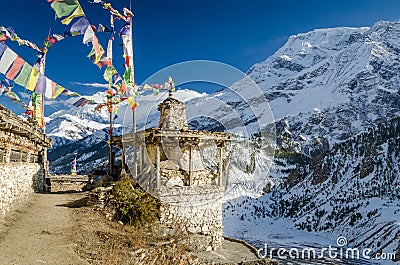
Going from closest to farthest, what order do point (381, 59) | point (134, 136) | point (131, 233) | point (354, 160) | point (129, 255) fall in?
point (129, 255)
point (131, 233)
point (134, 136)
point (354, 160)
point (381, 59)

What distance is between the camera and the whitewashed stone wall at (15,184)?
1454cm

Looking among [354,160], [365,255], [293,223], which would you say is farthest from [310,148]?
[365,255]

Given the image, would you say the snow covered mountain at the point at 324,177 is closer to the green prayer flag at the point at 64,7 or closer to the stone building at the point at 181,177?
the stone building at the point at 181,177

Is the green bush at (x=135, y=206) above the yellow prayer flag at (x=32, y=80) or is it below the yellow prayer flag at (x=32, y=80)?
below

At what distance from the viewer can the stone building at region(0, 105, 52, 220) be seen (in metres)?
14.9

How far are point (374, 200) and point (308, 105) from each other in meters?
113

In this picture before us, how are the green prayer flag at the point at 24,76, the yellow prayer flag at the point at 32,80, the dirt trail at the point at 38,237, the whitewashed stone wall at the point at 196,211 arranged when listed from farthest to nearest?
the whitewashed stone wall at the point at 196,211 → the yellow prayer flag at the point at 32,80 → the green prayer flag at the point at 24,76 → the dirt trail at the point at 38,237

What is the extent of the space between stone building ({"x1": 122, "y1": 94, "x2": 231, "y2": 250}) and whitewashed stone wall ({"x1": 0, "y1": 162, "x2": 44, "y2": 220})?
594 cm

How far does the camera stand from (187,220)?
695 inches

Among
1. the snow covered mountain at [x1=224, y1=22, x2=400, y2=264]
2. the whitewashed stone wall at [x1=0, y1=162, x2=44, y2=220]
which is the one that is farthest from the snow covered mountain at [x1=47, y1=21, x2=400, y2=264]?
the whitewashed stone wall at [x1=0, y1=162, x2=44, y2=220]

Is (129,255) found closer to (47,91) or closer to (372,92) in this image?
(47,91)

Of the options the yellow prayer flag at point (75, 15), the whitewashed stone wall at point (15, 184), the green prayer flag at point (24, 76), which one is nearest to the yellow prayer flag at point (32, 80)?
the green prayer flag at point (24, 76)

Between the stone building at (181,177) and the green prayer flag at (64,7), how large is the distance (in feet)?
22.7

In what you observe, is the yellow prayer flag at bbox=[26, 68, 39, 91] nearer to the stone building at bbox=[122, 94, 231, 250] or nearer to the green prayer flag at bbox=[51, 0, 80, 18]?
the green prayer flag at bbox=[51, 0, 80, 18]
